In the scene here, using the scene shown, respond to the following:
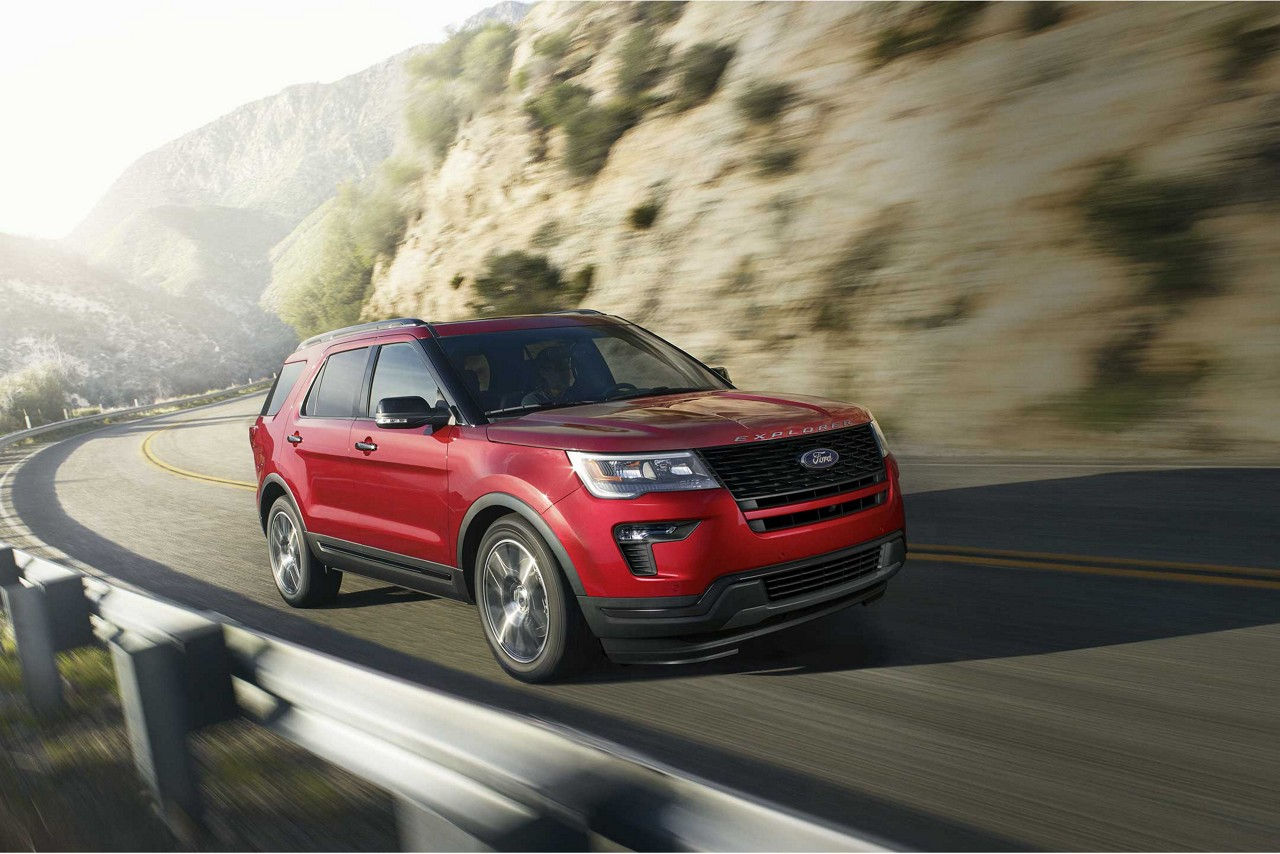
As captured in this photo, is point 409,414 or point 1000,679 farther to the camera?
point 409,414

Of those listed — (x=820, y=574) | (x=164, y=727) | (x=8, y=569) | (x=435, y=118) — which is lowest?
(x=820, y=574)

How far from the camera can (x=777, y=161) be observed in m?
18.0

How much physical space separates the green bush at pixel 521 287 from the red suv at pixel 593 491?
15.3 m

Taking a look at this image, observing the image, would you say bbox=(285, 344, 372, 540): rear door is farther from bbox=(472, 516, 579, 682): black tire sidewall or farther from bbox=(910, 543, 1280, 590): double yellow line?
bbox=(910, 543, 1280, 590): double yellow line

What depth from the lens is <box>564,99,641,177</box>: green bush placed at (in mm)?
23250

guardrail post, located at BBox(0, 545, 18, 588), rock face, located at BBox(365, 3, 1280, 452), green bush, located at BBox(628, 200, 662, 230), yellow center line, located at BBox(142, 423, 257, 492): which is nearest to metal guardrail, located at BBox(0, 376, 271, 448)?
yellow center line, located at BBox(142, 423, 257, 492)

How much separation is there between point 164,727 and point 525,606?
1839 millimetres

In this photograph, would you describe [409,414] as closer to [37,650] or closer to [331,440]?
[331,440]

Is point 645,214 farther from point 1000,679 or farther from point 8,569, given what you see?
point 1000,679

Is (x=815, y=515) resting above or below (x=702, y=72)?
below

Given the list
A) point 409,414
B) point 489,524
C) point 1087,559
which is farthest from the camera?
point 1087,559

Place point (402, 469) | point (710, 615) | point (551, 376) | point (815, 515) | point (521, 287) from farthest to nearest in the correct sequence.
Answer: point (521, 287)
point (551, 376)
point (402, 469)
point (815, 515)
point (710, 615)

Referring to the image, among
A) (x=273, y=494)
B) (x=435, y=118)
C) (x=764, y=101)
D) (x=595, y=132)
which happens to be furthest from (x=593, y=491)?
(x=435, y=118)

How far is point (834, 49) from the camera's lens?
18.4m
